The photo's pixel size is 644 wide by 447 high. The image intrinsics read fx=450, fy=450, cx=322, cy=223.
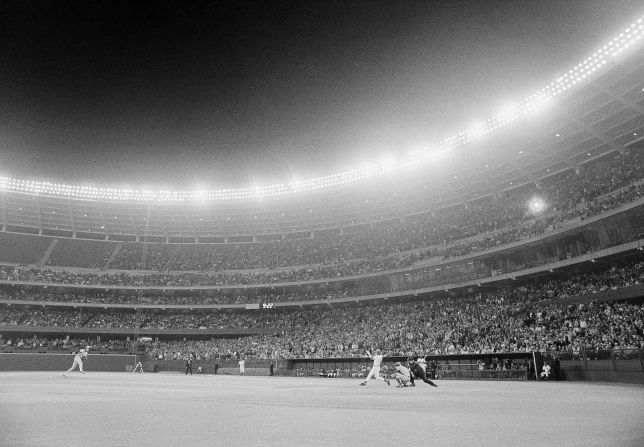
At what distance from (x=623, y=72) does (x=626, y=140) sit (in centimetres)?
942

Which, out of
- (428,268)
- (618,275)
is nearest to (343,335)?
(428,268)

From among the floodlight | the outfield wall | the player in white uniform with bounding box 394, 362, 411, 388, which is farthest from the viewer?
the outfield wall

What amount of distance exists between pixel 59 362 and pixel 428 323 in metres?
38.7

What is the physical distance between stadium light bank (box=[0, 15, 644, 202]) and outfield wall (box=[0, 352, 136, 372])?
837 inches

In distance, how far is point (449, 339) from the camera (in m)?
37.5

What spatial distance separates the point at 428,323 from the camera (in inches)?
1695

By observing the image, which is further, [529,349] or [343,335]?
[343,335]

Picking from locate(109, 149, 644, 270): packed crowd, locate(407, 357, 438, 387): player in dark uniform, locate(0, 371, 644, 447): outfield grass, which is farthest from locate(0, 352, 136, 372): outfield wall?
locate(0, 371, 644, 447): outfield grass

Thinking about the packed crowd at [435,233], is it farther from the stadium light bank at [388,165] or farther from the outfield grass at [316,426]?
the outfield grass at [316,426]

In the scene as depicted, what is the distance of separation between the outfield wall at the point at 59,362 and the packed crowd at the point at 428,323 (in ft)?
12.9

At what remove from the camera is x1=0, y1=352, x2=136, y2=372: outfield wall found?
45.6 meters

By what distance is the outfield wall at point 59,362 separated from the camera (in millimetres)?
45562

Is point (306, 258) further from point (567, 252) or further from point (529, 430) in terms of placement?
point (529, 430)

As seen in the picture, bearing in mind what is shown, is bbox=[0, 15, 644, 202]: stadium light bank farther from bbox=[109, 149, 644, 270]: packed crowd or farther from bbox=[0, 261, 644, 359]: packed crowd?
bbox=[0, 261, 644, 359]: packed crowd
